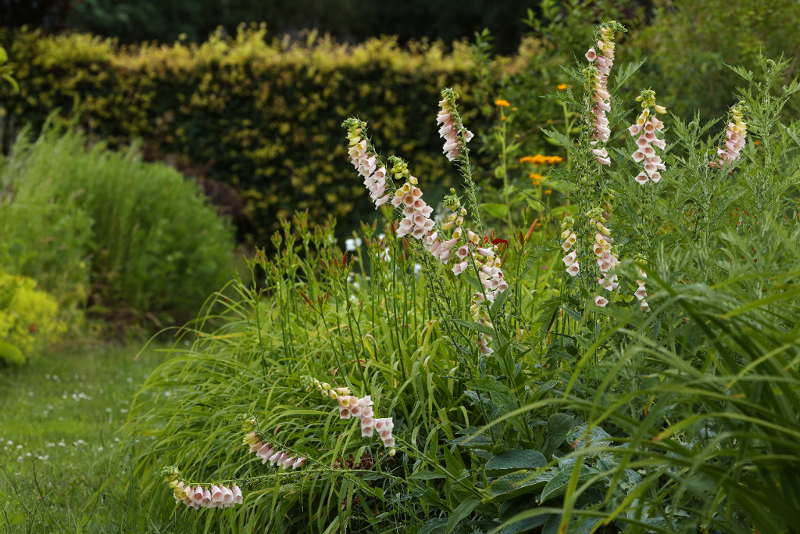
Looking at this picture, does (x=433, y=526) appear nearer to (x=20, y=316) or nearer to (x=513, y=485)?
(x=513, y=485)

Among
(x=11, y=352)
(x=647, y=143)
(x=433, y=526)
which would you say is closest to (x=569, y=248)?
(x=647, y=143)

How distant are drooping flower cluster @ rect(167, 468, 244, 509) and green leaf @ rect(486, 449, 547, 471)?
2.15 feet

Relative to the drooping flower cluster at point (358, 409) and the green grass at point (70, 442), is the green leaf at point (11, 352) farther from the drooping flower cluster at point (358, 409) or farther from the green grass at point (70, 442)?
the drooping flower cluster at point (358, 409)

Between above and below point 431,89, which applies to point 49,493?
below

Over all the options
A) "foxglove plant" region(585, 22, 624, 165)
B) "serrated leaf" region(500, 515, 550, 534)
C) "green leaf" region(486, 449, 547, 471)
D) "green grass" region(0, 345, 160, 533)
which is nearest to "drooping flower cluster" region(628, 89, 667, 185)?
"foxglove plant" region(585, 22, 624, 165)

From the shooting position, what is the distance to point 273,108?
9562 millimetres

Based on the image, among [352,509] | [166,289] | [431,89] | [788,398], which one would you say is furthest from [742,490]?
[431,89]

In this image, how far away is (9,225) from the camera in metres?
6.33

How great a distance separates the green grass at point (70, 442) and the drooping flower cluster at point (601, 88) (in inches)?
71.6

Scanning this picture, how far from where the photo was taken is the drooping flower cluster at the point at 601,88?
2455mm

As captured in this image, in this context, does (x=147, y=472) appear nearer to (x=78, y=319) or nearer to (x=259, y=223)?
(x=78, y=319)

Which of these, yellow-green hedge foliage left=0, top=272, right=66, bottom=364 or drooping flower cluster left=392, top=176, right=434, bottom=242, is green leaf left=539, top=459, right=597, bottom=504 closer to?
drooping flower cluster left=392, top=176, right=434, bottom=242

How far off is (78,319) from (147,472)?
3590mm

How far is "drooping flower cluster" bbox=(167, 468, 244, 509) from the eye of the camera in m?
2.33
